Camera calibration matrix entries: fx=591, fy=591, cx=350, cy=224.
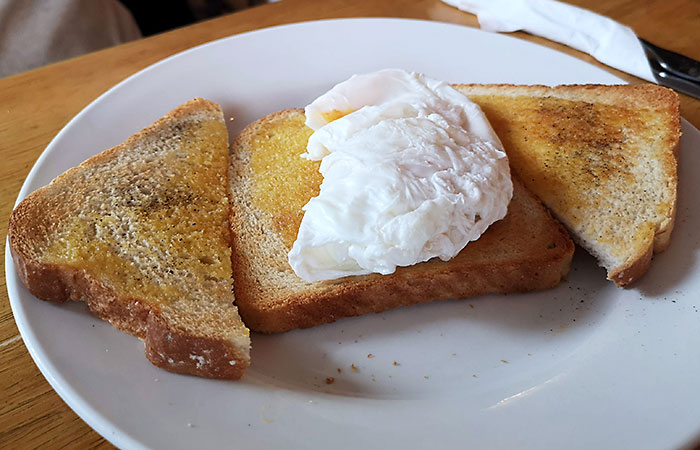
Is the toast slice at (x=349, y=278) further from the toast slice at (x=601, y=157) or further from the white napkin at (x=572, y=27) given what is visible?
the white napkin at (x=572, y=27)

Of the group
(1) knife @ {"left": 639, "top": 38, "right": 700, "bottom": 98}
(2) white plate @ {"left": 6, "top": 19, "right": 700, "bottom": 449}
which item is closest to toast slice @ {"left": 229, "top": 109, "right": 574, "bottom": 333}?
(2) white plate @ {"left": 6, "top": 19, "right": 700, "bottom": 449}

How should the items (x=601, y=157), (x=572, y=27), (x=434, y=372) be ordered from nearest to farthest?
(x=434, y=372) < (x=601, y=157) < (x=572, y=27)

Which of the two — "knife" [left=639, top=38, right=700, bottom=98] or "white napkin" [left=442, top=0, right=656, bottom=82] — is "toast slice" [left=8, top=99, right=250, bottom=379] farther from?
"knife" [left=639, top=38, right=700, bottom=98]

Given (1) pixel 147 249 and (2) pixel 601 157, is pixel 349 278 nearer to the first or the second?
(1) pixel 147 249

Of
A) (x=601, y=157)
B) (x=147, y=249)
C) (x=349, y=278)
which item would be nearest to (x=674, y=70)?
(x=601, y=157)

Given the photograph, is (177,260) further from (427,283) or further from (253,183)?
(427,283)

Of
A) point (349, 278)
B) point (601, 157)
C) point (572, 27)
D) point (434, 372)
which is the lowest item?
point (434, 372)
